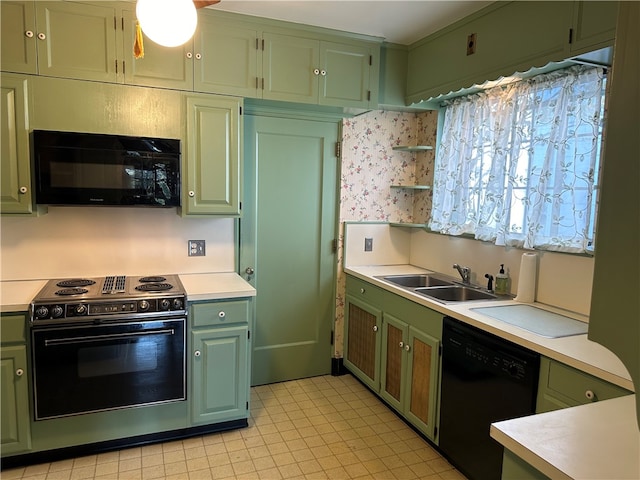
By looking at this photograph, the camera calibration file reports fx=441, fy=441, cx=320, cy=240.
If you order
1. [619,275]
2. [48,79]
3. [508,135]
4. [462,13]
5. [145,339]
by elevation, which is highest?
[462,13]

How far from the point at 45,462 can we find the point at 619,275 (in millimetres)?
2825

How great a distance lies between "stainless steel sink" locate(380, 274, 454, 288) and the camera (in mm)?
3213

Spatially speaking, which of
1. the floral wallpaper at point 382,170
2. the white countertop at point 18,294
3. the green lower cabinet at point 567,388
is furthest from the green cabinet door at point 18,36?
the green lower cabinet at point 567,388

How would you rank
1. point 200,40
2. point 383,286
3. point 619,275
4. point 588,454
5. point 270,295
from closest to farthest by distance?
1. point 619,275
2. point 588,454
3. point 200,40
4. point 383,286
5. point 270,295

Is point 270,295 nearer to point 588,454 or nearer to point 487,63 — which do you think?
point 487,63

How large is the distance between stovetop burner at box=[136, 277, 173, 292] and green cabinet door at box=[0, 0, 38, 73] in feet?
4.34

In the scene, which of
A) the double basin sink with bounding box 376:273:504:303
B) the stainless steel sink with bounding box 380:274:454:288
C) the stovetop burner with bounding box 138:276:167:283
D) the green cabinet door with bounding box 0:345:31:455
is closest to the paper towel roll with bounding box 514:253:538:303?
the double basin sink with bounding box 376:273:504:303

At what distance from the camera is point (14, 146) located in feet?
7.86

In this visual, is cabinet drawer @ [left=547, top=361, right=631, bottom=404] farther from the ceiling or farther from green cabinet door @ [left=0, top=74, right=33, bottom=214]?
green cabinet door @ [left=0, top=74, right=33, bottom=214]

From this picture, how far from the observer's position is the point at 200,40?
2723 mm

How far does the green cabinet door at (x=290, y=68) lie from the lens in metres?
2.91

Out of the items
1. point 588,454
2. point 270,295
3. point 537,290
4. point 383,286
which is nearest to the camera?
point 588,454

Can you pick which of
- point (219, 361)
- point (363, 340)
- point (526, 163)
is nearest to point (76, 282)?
point (219, 361)

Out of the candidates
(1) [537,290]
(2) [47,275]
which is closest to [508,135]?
(1) [537,290]
